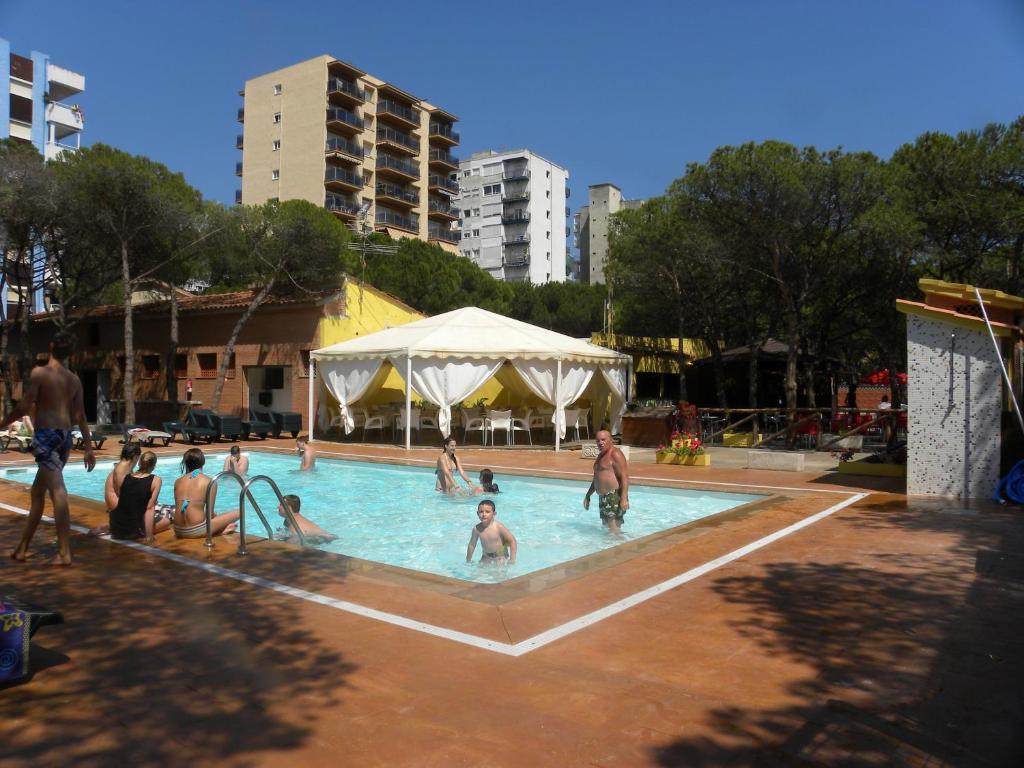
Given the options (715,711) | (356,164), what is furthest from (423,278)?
(715,711)

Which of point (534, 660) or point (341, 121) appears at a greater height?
point (341, 121)

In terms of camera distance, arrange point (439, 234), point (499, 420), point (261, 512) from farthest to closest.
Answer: point (439, 234), point (499, 420), point (261, 512)

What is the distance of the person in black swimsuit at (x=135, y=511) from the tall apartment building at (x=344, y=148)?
43.0m

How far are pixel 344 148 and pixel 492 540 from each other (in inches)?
1838

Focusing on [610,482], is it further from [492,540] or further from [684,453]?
[684,453]

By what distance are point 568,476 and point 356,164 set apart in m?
42.6

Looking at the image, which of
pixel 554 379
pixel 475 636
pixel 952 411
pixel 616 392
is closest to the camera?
pixel 475 636

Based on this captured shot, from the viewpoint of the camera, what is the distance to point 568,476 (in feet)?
38.8

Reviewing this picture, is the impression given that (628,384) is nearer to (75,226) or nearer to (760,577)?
(760,577)

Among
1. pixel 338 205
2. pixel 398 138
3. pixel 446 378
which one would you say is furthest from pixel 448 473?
Result: pixel 398 138

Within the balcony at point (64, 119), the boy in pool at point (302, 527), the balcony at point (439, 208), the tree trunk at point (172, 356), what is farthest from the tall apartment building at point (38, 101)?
the boy in pool at point (302, 527)

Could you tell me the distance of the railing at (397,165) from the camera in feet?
169

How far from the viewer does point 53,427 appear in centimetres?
514

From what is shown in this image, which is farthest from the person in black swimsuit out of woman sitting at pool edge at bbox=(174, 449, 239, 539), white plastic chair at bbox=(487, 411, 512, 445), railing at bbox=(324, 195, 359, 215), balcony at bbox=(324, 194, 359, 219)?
railing at bbox=(324, 195, 359, 215)
